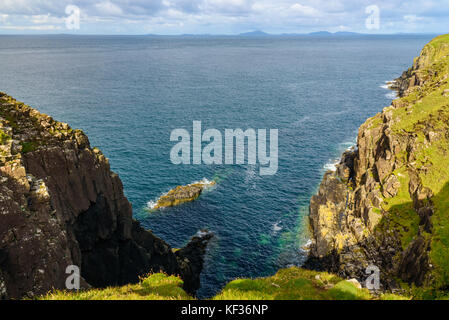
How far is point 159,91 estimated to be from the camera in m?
182

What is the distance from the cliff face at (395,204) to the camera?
4116 cm

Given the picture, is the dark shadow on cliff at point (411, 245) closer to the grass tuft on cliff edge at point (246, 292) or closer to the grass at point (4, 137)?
the grass tuft on cliff edge at point (246, 292)

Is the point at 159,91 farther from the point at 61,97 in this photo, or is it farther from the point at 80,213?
the point at 80,213

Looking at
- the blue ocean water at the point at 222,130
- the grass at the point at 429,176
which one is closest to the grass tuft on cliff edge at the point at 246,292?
the grass at the point at 429,176

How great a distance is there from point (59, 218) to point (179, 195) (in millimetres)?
49569

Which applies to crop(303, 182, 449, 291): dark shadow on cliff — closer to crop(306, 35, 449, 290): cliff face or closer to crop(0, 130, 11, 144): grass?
crop(306, 35, 449, 290): cliff face

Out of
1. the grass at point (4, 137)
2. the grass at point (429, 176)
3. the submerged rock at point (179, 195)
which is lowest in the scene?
the submerged rock at point (179, 195)

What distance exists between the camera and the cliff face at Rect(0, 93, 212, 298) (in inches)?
905

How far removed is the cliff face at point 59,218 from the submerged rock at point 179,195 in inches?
760

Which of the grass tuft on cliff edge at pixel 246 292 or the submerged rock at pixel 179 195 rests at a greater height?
the grass tuft on cliff edge at pixel 246 292

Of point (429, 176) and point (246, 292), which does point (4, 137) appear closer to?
point (246, 292)

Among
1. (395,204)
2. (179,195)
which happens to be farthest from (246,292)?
(179,195)
